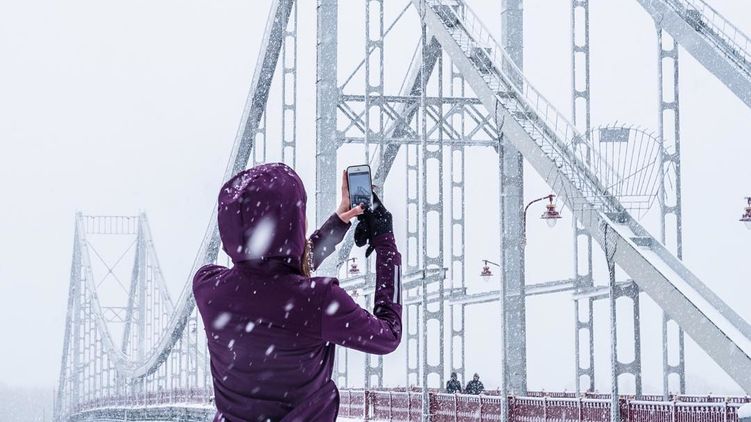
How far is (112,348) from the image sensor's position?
236 ft

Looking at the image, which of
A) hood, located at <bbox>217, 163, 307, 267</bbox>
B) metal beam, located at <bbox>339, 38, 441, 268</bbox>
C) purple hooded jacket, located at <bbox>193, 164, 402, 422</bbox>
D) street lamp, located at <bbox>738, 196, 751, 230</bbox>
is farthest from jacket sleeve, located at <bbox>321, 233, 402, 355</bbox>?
metal beam, located at <bbox>339, 38, 441, 268</bbox>

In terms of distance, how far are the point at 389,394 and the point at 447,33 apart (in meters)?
6.25

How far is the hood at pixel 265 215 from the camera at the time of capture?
2604mm

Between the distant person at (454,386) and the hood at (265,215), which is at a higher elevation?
the distant person at (454,386)

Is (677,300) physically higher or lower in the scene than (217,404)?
higher

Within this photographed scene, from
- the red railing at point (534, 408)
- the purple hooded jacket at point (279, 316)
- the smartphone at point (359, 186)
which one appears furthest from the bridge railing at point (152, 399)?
the purple hooded jacket at point (279, 316)

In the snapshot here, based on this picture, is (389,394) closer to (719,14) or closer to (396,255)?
(719,14)

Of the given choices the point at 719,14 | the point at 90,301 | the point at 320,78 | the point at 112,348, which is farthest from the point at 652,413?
the point at 90,301

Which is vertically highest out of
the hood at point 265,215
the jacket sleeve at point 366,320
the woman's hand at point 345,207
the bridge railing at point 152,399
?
the bridge railing at point 152,399

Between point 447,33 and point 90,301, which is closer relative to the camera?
point 447,33

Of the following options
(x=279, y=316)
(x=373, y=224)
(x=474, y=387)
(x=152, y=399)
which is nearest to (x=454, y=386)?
(x=474, y=387)

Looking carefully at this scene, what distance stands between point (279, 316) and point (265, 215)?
0.21 m

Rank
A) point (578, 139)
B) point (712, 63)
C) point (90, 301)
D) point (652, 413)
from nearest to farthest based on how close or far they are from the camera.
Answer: point (652, 413)
point (578, 139)
point (712, 63)
point (90, 301)

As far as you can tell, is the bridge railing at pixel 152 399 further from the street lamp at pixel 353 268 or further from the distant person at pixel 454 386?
the distant person at pixel 454 386
